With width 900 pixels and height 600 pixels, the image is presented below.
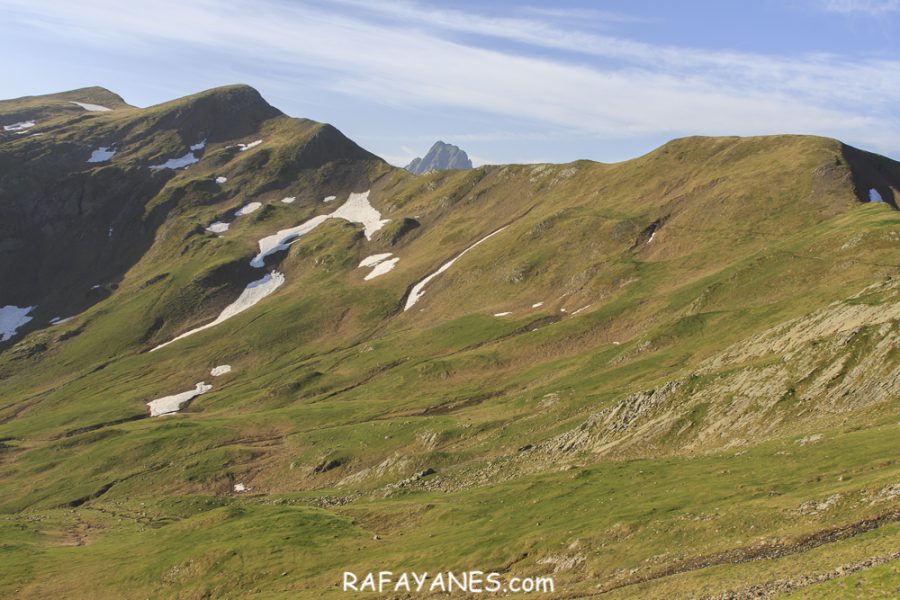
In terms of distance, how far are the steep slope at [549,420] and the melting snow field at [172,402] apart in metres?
1.06

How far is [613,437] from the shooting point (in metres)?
79.5

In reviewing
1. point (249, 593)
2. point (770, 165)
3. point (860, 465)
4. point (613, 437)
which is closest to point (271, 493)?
point (249, 593)

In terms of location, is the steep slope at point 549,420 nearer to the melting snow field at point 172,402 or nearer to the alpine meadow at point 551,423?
the alpine meadow at point 551,423

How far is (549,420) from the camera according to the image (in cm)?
9762

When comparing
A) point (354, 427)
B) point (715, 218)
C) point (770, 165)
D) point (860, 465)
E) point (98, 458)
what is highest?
point (770, 165)

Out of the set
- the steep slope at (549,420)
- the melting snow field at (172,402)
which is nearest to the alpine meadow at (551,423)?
the steep slope at (549,420)

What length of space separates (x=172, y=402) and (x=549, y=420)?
10530 centimetres

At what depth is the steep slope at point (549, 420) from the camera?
49.9m

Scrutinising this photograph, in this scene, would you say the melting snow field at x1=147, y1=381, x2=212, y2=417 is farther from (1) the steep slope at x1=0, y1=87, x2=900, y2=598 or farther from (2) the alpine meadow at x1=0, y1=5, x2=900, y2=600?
(1) the steep slope at x1=0, y1=87, x2=900, y2=598

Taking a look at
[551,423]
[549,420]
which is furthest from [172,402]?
[551,423]

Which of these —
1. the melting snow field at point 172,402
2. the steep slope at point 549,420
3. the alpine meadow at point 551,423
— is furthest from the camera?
the melting snow field at point 172,402

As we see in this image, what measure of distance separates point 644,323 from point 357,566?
3210 inches

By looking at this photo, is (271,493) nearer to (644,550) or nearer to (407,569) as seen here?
(407,569)

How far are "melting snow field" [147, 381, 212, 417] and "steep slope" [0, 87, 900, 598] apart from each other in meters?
1.06
